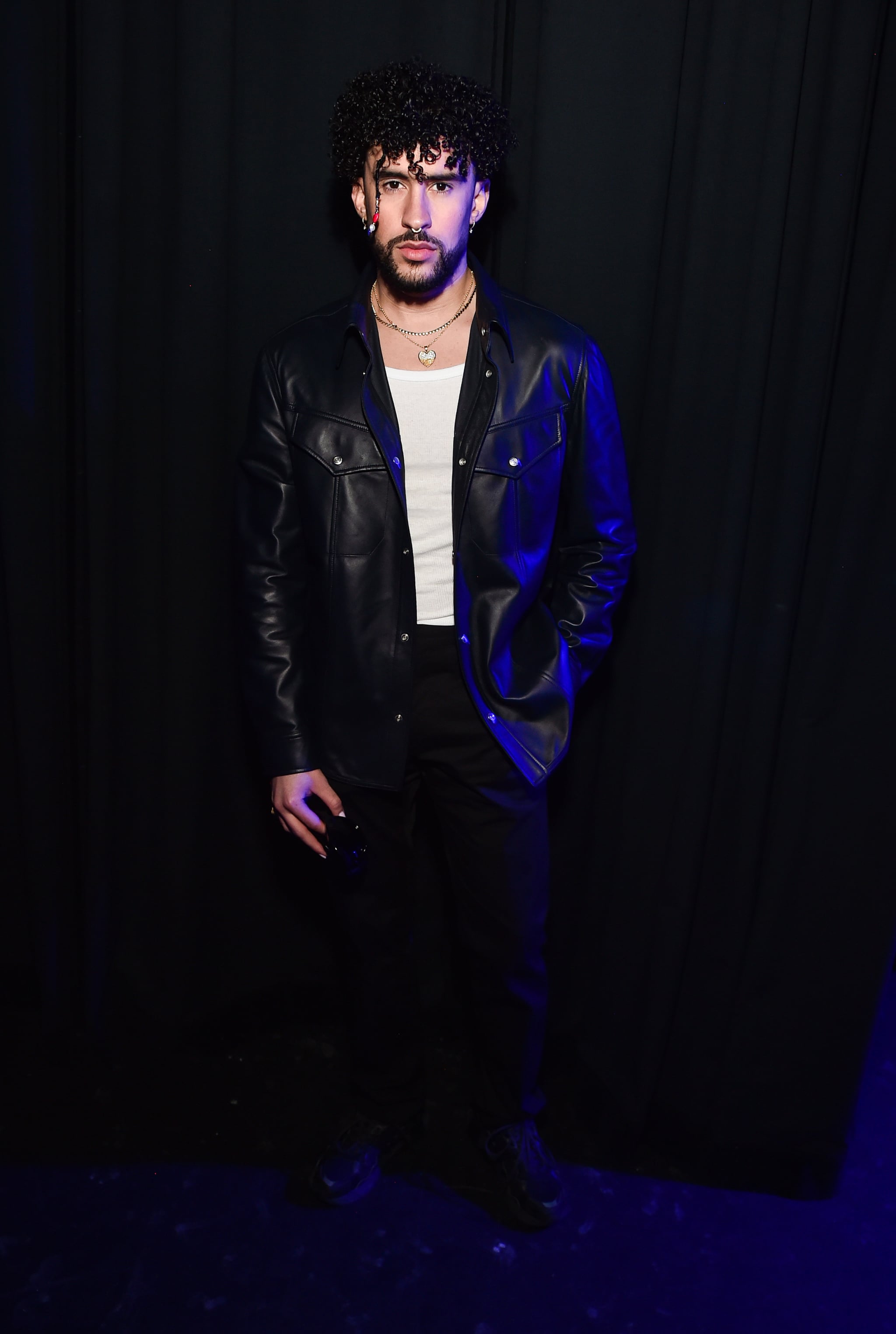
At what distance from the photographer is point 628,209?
1938 mm

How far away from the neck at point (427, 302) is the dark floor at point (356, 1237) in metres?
1.64

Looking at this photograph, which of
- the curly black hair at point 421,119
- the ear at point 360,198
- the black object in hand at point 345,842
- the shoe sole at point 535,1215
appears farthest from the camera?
the shoe sole at point 535,1215

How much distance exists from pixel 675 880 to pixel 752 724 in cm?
35

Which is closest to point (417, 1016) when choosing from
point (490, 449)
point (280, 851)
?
point (280, 851)

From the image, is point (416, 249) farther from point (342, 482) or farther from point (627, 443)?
point (627, 443)

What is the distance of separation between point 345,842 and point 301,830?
0.09 m

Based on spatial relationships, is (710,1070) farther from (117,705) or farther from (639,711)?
(117,705)

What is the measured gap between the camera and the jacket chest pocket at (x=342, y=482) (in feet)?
5.72

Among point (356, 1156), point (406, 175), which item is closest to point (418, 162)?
point (406, 175)

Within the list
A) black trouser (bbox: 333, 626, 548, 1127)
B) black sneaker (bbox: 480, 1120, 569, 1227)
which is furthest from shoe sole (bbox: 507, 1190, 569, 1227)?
black trouser (bbox: 333, 626, 548, 1127)

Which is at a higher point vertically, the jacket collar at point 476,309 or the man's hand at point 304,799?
the jacket collar at point 476,309

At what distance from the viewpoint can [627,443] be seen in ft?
6.82

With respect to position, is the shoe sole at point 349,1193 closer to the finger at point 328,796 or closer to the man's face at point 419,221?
the finger at point 328,796

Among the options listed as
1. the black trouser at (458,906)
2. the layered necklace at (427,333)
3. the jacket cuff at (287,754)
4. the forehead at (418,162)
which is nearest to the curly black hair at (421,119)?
the forehead at (418,162)
